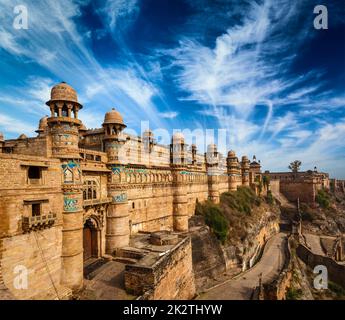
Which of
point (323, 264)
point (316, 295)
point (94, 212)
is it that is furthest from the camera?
point (323, 264)

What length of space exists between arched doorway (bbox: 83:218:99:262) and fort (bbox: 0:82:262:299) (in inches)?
3.0

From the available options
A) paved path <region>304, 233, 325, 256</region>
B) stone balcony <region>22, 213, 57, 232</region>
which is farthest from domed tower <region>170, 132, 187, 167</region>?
paved path <region>304, 233, 325, 256</region>

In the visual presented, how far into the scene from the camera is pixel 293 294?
2348cm

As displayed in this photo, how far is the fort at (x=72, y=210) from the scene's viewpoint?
35.4 feet

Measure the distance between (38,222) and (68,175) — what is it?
3109 mm

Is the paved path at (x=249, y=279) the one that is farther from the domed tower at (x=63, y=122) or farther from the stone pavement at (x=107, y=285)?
the domed tower at (x=63, y=122)

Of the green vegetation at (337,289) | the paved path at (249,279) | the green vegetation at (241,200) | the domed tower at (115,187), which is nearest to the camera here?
the domed tower at (115,187)

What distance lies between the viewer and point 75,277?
1319cm

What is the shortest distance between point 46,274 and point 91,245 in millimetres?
6091

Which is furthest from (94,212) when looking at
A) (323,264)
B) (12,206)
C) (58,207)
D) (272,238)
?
(272,238)

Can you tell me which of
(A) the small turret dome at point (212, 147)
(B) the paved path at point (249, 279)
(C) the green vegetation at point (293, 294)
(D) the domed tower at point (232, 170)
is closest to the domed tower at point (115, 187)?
(B) the paved path at point (249, 279)

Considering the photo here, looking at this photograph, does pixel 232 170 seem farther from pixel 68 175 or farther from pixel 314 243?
pixel 68 175

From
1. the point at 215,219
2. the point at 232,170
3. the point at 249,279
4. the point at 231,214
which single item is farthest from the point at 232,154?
the point at 249,279
